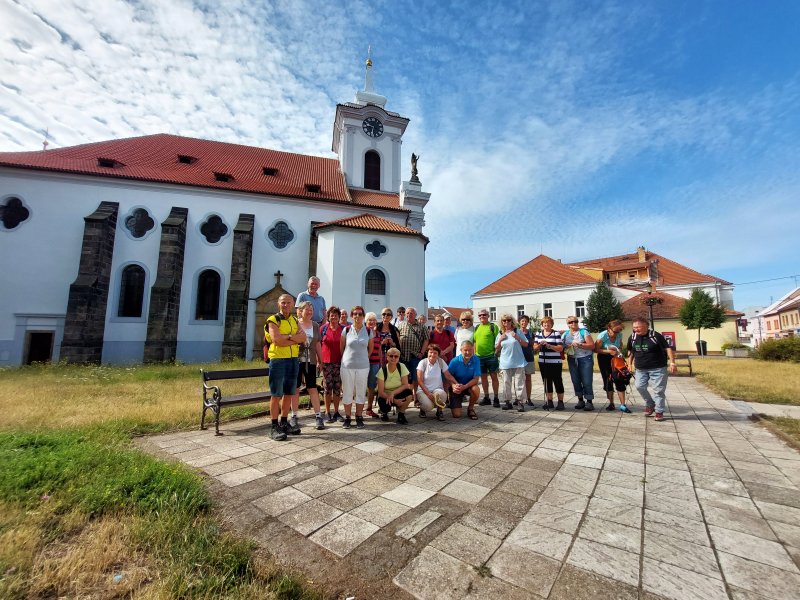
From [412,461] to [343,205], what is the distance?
18620 millimetres

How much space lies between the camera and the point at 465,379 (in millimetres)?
6055

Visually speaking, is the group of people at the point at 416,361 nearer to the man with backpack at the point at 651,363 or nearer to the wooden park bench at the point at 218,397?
the man with backpack at the point at 651,363

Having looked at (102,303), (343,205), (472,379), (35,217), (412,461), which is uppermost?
(343,205)

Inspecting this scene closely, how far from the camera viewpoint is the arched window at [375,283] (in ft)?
59.8

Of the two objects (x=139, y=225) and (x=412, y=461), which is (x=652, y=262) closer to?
(x=412, y=461)

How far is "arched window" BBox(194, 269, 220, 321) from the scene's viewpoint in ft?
58.1

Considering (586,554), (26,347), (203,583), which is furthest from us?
(26,347)

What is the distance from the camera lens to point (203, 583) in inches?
69.5

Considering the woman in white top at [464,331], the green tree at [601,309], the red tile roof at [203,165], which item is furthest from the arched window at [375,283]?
the green tree at [601,309]

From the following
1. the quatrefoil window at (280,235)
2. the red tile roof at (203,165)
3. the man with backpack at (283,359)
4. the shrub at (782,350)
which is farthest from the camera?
the quatrefoil window at (280,235)

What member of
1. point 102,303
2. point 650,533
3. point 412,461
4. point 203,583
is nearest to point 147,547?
point 203,583

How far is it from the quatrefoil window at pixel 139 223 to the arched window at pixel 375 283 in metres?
11.6

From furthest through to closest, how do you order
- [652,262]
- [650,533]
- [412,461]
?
[652,262] → [412,461] → [650,533]

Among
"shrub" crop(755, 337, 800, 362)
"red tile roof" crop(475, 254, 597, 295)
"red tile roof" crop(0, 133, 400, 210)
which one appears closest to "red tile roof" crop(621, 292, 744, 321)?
"red tile roof" crop(475, 254, 597, 295)
